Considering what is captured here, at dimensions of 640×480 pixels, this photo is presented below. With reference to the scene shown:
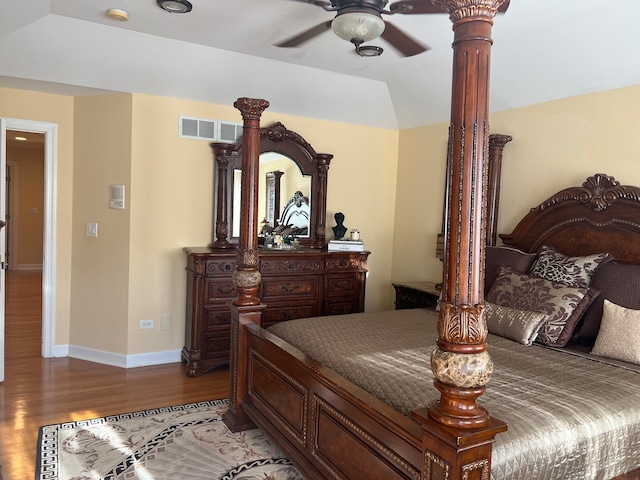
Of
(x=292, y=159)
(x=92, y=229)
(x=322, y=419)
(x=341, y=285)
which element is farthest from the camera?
(x=292, y=159)

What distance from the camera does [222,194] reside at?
4410 mm

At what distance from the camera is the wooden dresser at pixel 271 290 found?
4043mm

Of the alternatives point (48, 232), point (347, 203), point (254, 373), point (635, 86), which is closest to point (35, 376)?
point (48, 232)

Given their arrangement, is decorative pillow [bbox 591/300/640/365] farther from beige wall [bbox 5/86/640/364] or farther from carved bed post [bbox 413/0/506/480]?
carved bed post [bbox 413/0/506/480]

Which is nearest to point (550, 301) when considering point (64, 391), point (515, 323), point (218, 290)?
point (515, 323)

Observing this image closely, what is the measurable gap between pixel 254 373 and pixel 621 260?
236 cm

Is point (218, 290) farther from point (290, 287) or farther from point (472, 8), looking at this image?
point (472, 8)

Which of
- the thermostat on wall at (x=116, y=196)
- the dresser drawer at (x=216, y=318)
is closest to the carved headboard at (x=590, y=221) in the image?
the dresser drawer at (x=216, y=318)

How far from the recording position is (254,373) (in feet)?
9.66

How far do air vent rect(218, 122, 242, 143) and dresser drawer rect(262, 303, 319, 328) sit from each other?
158 centimetres

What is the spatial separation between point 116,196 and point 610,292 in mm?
3780

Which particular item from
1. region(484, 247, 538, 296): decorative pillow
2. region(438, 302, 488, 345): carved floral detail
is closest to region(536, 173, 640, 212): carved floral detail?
region(484, 247, 538, 296): decorative pillow

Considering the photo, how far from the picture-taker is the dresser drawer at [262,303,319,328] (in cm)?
428

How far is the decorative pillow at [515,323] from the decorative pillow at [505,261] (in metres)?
0.40
